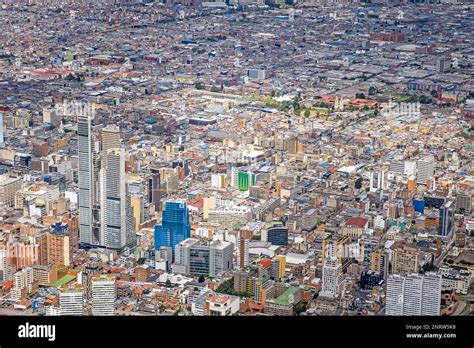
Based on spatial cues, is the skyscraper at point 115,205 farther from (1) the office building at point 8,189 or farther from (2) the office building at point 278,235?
(2) the office building at point 278,235

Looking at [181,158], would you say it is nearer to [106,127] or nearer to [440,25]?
[106,127]

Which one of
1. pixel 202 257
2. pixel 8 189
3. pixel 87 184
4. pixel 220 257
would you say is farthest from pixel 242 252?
pixel 8 189

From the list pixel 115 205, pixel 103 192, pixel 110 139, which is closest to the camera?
pixel 115 205

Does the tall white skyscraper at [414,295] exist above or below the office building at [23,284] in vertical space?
above

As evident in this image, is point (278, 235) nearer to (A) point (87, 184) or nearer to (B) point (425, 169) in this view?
(A) point (87, 184)

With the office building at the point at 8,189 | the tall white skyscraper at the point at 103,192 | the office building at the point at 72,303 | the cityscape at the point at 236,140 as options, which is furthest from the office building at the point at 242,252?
the office building at the point at 8,189
